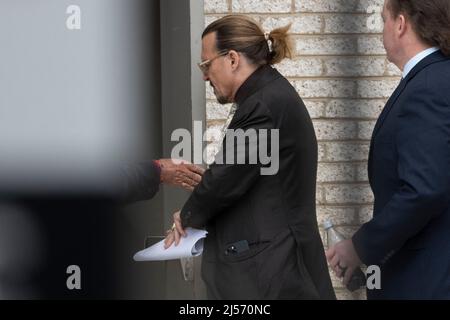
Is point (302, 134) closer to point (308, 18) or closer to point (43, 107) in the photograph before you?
point (308, 18)

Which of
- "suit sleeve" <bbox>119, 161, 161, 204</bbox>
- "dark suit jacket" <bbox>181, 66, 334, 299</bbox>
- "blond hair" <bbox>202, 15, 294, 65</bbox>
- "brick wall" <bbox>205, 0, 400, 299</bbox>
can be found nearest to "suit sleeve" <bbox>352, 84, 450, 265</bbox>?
"dark suit jacket" <bbox>181, 66, 334, 299</bbox>

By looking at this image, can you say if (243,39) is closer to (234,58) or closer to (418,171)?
(234,58)

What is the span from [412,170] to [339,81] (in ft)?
5.14

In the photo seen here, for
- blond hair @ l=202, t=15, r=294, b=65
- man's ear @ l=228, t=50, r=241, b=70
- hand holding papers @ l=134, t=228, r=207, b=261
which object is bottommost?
hand holding papers @ l=134, t=228, r=207, b=261

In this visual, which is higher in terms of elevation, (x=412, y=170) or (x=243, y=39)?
(x=243, y=39)

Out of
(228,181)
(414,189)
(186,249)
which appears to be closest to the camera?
(414,189)

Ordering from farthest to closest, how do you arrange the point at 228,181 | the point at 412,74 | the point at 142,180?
the point at 142,180 < the point at 228,181 < the point at 412,74

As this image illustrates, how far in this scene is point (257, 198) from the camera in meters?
3.14

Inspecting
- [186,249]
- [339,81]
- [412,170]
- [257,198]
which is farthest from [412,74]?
[339,81]

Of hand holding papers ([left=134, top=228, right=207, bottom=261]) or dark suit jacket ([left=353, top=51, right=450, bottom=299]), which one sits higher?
dark suit jacket ([left=353, top=51, right=450, bottom=299])

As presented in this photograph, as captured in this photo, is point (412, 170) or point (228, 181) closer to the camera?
point (412, 170)

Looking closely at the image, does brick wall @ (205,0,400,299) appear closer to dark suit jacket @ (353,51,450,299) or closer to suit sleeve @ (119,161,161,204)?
suit sleeve @ (119,161,161,204)

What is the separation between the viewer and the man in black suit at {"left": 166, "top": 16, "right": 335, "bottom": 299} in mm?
3111

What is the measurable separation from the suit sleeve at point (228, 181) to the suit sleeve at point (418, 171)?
50 cm
